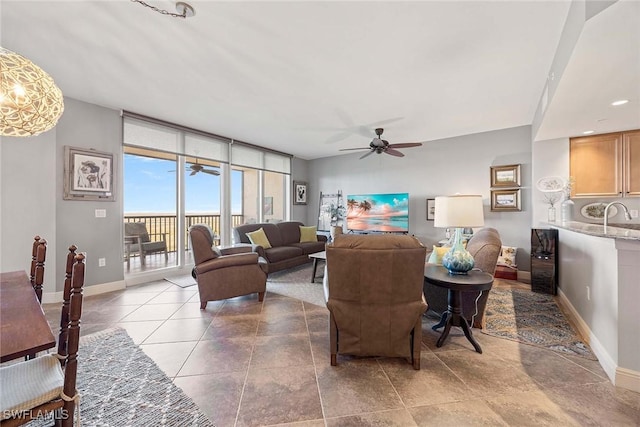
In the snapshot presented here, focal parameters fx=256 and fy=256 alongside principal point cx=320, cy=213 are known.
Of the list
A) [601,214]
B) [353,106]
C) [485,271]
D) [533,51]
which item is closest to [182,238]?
[353,106]

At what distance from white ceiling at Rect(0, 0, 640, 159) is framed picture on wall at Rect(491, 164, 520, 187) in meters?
0.90

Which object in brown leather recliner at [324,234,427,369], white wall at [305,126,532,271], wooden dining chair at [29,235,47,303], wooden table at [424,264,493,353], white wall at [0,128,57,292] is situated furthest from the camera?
white wall at [305,126,532,271]

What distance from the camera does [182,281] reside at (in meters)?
4.27

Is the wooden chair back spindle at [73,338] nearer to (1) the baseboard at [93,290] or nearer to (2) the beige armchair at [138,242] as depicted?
(1) the baseboard at [93,290]

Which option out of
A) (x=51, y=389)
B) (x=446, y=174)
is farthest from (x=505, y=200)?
(x=51, y=389)

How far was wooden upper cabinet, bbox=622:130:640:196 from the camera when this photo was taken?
354 cm

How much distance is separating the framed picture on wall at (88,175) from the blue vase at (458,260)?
4573mm

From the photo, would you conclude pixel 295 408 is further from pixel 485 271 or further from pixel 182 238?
pixel 182 238

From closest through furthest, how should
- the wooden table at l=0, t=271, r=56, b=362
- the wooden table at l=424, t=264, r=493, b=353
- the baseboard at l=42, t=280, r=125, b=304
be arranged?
the wooden table at l=0, t=271, r=56, b=362, the wooden table at l=424, t=264, r=493, b=353, the baseboard at l=42, t=280, r=125, b=304

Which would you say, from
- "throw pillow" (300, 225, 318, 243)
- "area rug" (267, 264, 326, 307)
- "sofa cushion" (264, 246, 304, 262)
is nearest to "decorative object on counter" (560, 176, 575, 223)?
"area rug" (267, 264, 326, 307)

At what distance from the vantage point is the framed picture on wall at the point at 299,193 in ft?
23.4

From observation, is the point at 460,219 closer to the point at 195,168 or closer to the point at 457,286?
the point at 457,286

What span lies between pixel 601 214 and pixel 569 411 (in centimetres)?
387

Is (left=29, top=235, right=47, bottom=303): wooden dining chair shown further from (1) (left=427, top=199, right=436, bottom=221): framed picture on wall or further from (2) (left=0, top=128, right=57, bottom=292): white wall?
(1) (left=427, top=199, right=436, bottom=221): framed picture on wall
